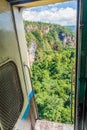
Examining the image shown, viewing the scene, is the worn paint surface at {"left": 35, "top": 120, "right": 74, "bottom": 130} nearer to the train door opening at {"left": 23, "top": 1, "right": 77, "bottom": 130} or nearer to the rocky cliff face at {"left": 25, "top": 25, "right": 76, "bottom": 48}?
the train door opening at {"left": 23, "top": 1, "right": 77, "bottom": 130}

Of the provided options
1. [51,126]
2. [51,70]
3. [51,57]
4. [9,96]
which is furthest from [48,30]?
[51,126]

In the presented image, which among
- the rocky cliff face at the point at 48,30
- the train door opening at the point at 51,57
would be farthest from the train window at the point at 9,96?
the rocky cliff face at the point at 48,30

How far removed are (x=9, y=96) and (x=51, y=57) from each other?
4.08 feet

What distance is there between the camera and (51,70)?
8.74ft

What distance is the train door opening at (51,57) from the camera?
6.31 ft

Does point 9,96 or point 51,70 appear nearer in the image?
point 9,96

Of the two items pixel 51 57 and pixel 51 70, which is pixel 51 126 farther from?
pixel 51 57

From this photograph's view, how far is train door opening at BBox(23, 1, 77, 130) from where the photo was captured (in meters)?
1.92

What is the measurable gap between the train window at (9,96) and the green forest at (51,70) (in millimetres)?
780

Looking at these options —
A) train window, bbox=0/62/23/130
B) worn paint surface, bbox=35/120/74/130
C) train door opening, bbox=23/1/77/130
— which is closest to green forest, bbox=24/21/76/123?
train door opening, bbox=23/1/77/130

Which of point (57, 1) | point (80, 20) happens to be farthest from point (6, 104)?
point (57, 1)

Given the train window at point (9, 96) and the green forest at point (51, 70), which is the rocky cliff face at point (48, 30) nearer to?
the green forest at point (51, 70)

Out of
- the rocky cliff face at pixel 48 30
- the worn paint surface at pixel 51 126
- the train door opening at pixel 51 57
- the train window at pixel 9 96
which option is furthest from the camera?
the worn paint surface at pixel 51 126

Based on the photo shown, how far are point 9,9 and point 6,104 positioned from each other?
1.06m
